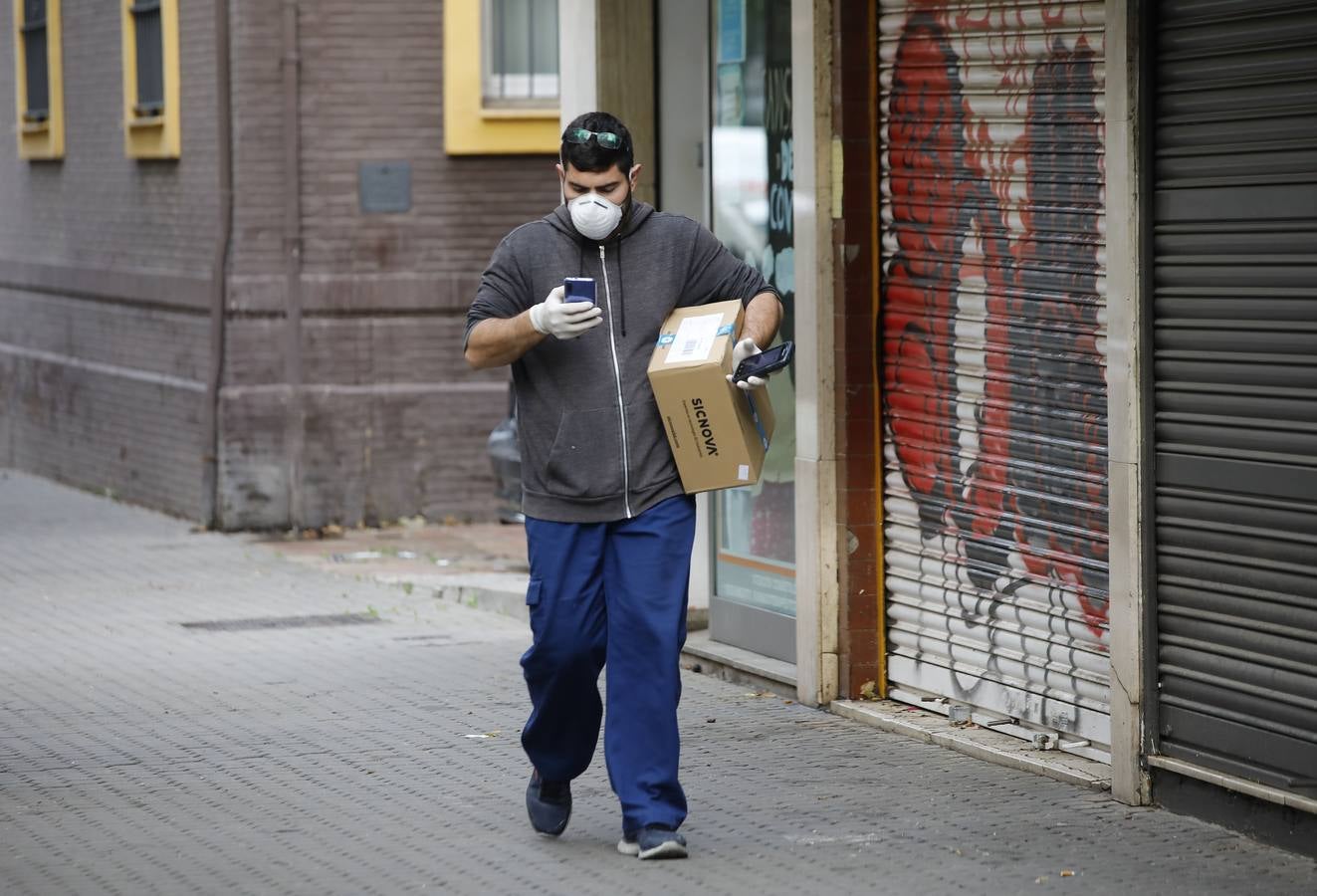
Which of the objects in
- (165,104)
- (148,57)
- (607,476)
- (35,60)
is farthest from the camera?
(35,60)

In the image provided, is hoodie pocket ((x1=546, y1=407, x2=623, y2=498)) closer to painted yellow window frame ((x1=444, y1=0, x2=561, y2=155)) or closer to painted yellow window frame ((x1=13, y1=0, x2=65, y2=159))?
painted yellow window frame ((x1=444, y1=0, x2=561, y2=155))

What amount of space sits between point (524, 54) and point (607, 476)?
934 cm

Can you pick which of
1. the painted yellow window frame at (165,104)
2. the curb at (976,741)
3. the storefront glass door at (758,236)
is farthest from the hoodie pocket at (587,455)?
the painted yellow window frame at (165,104)

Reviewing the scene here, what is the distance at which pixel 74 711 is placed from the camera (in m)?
8.74

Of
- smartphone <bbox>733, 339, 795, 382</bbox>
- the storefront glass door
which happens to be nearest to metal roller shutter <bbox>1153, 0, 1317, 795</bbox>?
smartphone <bbox>733, 339, 795, 382</bbox>

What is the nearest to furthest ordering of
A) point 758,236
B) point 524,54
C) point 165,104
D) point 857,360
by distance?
point 857,360 < point 758,236 < point 524,54 < point 165,104

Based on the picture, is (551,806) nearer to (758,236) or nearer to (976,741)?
(976,741)

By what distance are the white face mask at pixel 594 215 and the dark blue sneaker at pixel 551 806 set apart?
5.09 feet

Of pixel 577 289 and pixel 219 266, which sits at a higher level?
pixel 219 266

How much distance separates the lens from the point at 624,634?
6.27 meters

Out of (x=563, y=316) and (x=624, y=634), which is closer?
(x=563, y=316)

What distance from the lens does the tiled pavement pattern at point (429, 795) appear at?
6.08 meters

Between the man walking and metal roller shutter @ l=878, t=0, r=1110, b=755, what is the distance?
134cm

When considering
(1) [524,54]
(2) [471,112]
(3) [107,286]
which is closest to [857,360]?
(2) [471,112]
